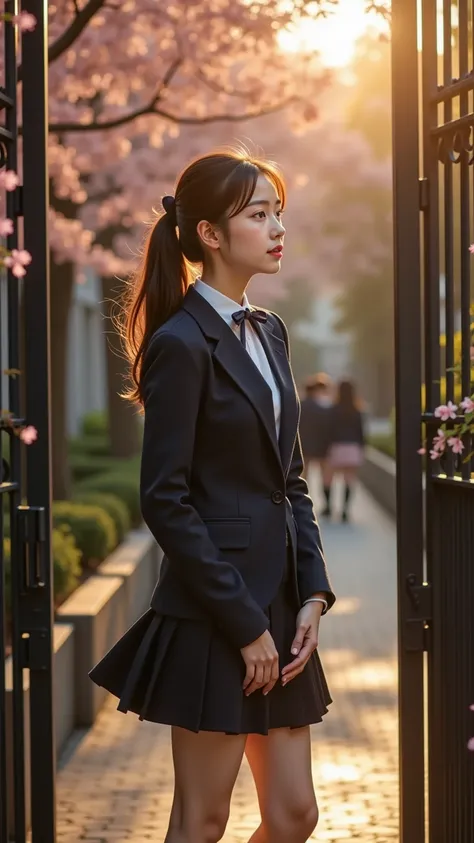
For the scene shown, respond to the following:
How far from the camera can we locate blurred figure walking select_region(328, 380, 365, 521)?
18.8 metres

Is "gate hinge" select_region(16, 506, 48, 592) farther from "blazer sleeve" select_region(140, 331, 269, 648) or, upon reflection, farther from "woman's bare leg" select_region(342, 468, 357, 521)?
"woman's bare leg" select_region(342, 468, 357, 521)

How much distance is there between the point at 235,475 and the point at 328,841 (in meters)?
2.34

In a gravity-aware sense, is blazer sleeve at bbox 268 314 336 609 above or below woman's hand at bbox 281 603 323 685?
above

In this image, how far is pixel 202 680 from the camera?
3.37 m

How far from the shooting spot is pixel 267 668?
11.1 ft

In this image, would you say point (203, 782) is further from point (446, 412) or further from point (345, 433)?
point (345, 433)

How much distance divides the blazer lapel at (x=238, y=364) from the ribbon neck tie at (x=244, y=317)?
4 centimetres

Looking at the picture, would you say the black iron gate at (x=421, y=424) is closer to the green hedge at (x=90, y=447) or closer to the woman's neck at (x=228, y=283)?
the woman's neck at (x=228, y=283)

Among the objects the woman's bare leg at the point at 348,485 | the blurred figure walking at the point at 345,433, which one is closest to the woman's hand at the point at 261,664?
the blurred figure walking at the point at 345,433

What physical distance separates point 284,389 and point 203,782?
996mm

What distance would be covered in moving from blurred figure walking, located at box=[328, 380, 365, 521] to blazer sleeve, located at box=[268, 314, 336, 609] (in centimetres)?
1504

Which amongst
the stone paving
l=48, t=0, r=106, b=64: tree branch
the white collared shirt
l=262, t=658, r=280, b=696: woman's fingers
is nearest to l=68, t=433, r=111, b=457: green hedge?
the stone paving

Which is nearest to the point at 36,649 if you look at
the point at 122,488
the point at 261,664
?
the point at 261,664

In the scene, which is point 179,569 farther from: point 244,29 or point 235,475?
point 244,29
